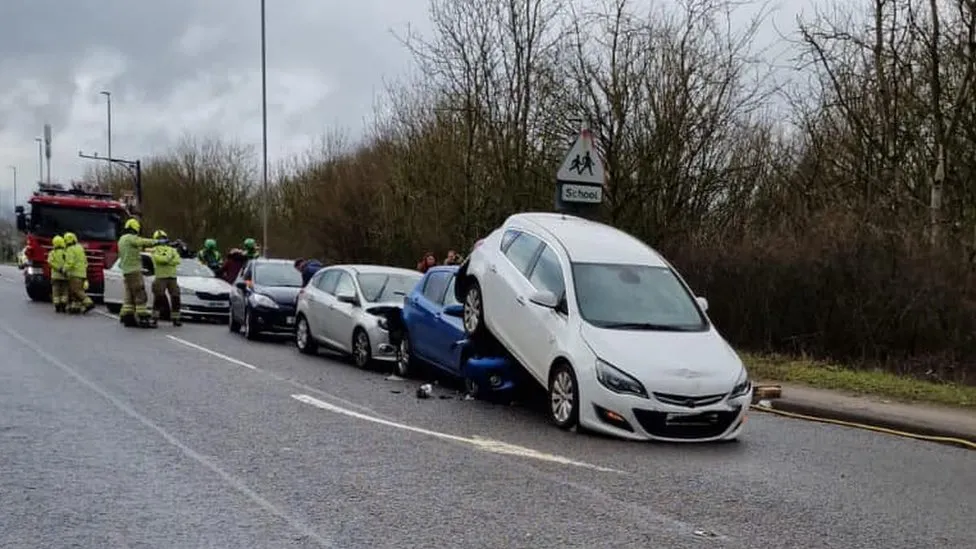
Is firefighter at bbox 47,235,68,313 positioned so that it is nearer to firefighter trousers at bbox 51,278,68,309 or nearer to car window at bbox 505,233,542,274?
firefighter trousers at bbox 51,278,68,309

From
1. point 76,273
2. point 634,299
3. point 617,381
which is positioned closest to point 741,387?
point 617,381

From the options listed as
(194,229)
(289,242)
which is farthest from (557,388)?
(194,229)

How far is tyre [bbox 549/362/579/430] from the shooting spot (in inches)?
360

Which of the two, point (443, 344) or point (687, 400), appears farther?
point (443, 344)

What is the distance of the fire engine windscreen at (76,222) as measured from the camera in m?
26.5

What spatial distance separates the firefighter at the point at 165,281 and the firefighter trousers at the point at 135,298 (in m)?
0.29

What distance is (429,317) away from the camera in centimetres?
1245

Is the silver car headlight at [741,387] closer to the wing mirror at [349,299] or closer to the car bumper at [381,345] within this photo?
the car bumper at [381,345]

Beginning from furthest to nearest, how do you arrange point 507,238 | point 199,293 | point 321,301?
point 199,293
point 321,301
point 507,238

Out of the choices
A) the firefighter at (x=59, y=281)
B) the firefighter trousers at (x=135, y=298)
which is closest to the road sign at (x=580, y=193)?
the firefighter trousers at (x=135, y=298)

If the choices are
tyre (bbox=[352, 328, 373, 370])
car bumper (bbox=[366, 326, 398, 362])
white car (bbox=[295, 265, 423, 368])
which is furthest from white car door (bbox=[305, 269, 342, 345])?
car bumper (bbox=[366, 326, 398, 362])

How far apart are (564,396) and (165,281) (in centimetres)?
1264

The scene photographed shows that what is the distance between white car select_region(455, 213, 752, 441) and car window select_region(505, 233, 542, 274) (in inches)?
0.7

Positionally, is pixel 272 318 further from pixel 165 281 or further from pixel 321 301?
pixel 165 281
